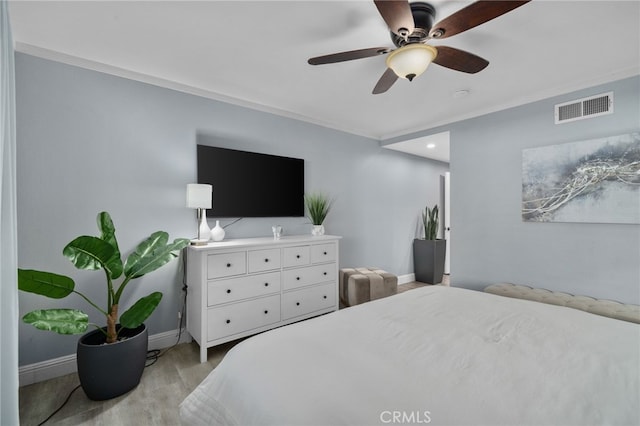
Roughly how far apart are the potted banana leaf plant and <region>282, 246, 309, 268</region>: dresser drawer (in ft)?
3.40

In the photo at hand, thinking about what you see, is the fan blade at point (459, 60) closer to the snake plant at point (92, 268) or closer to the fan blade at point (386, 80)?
the fan blade at point (386, 80)

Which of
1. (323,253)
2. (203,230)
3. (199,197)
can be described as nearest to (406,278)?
(323,253)

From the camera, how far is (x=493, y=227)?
3.34 metres

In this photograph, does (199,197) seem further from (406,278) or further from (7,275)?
(406,278)

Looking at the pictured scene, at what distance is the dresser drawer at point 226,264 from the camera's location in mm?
2465

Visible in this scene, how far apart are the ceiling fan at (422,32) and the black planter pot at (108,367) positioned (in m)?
2.31

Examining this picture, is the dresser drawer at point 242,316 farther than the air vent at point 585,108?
No

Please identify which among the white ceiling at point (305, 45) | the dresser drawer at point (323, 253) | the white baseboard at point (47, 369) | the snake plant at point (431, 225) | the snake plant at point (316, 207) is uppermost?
the white ceiling at point (305, 45)

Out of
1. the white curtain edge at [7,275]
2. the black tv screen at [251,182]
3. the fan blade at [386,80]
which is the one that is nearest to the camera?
the white curtain edge at [7,275]

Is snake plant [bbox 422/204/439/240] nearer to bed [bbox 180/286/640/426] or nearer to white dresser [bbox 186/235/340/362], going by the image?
white dresser [bbox 186/235/340/362]

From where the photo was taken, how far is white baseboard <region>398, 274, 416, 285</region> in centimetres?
491

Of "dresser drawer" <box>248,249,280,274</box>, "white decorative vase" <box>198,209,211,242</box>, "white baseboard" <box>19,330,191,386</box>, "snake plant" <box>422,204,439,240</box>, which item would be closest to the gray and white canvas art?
"snake plant" <box>422,204,439,240</box>

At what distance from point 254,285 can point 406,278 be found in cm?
317

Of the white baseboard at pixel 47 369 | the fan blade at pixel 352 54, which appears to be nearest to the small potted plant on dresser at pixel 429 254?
the fan blade at pixel 352 54
